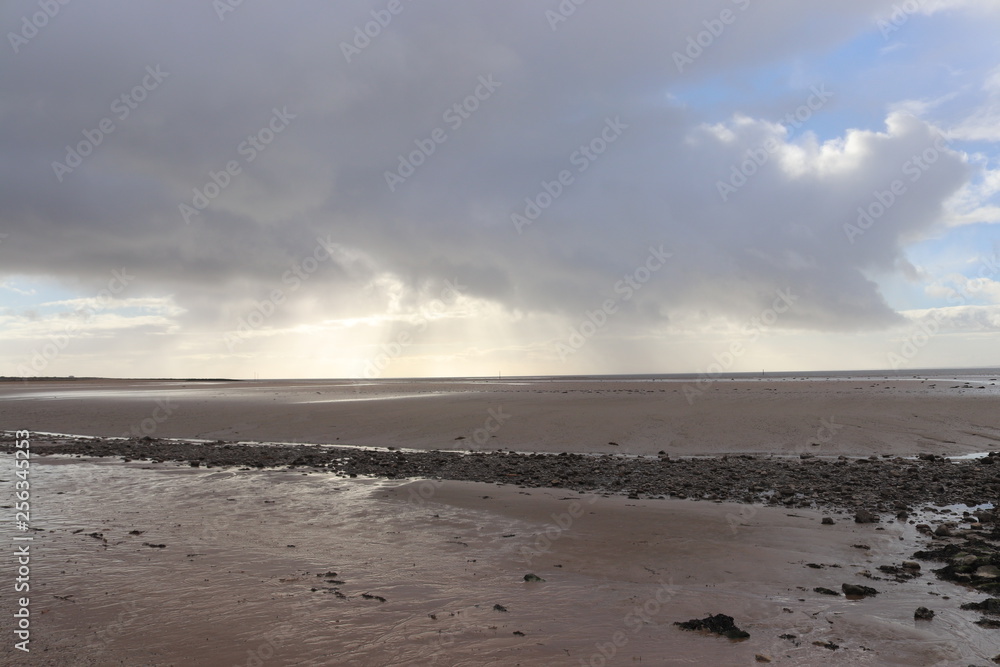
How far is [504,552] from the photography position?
9625 millimetres

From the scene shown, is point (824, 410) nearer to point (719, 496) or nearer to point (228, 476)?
point (719, 496)

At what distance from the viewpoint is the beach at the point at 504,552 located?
619cm

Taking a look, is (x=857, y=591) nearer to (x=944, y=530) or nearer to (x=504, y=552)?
(x=944, y=530)

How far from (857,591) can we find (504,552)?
5.07 m

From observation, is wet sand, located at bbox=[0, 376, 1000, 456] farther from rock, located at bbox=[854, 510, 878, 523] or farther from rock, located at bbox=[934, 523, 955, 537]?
rock, located at bbox=[934, 523, 955, 537]

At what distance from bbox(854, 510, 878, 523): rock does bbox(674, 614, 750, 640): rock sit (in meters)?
6.44

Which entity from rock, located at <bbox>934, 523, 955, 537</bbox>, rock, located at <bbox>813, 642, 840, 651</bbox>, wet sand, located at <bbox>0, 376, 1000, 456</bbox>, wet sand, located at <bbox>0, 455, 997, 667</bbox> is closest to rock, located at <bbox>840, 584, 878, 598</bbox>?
wet sand, located at <bbox>0, 455, 997, 667</bbox>

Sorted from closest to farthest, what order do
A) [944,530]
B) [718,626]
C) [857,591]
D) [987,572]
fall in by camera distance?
[718,626]
[857,591]
[987,572]
[944,530]

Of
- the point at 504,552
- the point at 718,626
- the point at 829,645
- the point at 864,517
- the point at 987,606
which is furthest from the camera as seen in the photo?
the point at 864,517

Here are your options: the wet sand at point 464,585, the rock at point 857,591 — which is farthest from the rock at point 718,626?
the rock at point 857,591

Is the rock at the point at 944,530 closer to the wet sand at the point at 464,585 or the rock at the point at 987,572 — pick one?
the wet sand at the point at 464,585

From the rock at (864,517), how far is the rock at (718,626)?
644cm

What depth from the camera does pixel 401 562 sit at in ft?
29.6

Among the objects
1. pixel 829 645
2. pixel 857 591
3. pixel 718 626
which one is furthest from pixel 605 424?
pixel 829 645
